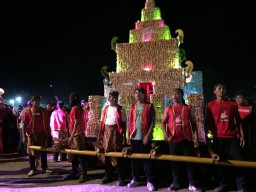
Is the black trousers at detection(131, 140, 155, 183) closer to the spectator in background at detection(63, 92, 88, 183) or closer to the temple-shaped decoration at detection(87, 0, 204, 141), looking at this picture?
the spectator in background at detection(63, 92, 88, 183)

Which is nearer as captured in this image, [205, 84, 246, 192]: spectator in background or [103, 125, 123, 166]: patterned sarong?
[205, 84, 246, 192]: spectator in background

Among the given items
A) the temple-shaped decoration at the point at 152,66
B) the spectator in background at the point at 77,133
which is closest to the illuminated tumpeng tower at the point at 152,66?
the temple-shaped decoration at the point at 152,66

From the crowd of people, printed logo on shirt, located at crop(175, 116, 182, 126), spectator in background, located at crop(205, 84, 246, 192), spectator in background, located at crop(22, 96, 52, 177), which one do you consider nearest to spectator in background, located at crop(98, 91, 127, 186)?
the crowd of people

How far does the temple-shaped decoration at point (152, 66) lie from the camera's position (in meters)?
9.94

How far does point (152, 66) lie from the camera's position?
1050 centimetres

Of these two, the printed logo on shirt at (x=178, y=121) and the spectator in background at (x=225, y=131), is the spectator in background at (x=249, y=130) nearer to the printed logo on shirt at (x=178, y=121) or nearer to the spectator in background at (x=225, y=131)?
the spectator in background at (x=225, y=131)

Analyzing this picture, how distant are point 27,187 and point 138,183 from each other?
7.71ft

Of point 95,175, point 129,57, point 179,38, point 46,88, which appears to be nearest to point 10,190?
point 95,175

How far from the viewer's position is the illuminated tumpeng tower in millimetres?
9938

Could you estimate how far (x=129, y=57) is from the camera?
10758mm

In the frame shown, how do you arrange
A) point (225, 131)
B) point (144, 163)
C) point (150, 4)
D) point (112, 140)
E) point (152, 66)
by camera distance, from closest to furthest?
1. point (225, 131)
2. point (144, 163)
3. point (112, 140)
4. point (152, 66)
5. point (150, 4)

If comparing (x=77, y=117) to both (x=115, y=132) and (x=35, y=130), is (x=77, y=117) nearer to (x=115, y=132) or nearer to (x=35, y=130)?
(x=115, y=132)

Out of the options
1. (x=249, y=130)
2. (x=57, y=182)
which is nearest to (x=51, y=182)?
(x=57, y=182)

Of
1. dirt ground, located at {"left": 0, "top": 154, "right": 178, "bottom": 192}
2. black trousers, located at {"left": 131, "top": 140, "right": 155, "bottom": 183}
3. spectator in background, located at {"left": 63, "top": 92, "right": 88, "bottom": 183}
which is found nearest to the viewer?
black trousers, located at {"left": 131, "top": 140, "right": 155, "bottom": 183}
